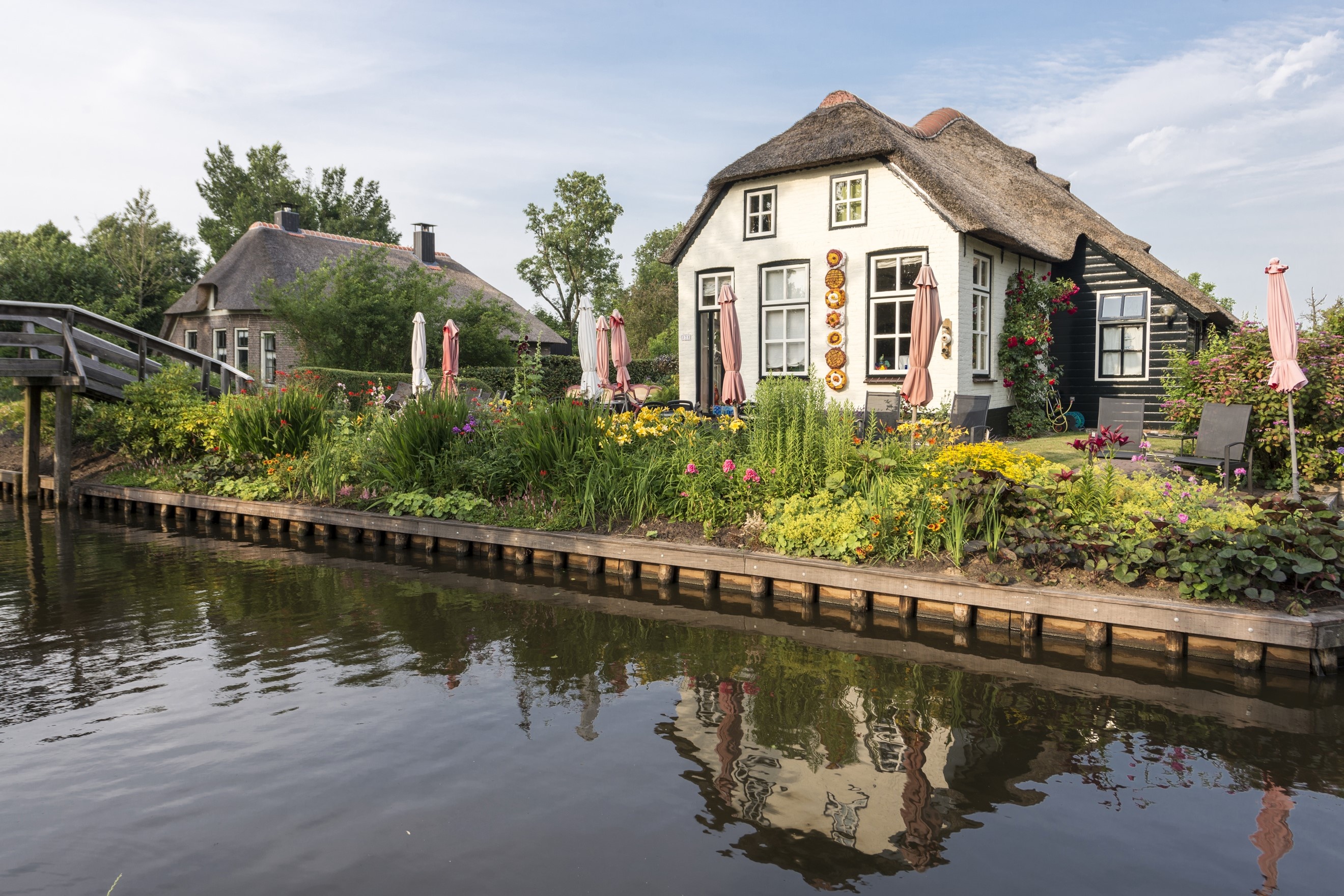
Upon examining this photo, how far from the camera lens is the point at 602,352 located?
41.1ft

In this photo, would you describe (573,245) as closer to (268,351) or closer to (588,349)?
(268,351)

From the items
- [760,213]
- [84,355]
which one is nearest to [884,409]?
[760,213]

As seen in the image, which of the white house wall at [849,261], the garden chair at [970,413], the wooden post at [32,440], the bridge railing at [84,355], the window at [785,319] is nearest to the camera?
the garden chair at [970,413]

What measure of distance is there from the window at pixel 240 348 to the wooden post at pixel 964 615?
89.8 ft

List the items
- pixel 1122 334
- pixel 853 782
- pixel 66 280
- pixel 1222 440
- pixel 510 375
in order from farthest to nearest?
pixel 66 280 → pixel 510 375 → pixel 1122 334 → pixel 1222 440 → pixel 853 782

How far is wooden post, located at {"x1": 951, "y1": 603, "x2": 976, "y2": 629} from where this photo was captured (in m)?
6.54

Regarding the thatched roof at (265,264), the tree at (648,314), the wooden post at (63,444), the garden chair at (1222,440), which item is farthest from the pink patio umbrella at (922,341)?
the tree at (648,314)

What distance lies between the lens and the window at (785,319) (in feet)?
54.3

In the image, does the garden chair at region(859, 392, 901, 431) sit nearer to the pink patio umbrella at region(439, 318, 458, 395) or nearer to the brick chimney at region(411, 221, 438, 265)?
the pink patio umbrella at region(439, 318, 458, 395)

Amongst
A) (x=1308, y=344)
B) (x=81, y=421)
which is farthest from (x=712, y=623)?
(x=81, y=421)

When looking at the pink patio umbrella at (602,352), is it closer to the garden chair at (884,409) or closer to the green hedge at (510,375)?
the green hedge at (510,375)

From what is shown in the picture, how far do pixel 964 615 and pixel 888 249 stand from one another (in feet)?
33.4

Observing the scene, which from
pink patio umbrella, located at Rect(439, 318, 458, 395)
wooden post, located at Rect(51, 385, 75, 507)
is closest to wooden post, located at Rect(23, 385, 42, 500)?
wooden post, located at Rect(51, 385, 75, 507)

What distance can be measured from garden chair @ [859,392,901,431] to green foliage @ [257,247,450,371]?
44.1 feet
